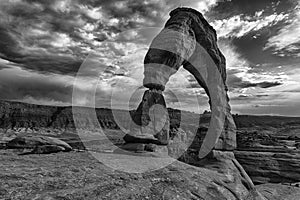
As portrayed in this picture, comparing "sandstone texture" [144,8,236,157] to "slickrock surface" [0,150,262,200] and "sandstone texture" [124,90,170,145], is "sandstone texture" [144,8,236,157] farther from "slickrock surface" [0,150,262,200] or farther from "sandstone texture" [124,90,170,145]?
"slickrock surface" [0,150,262,200]

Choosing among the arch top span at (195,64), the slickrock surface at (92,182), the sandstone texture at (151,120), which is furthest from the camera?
the arch top span at (195,64)

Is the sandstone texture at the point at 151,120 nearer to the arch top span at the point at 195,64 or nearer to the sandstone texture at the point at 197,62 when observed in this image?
the arch top span at the point at 195,64

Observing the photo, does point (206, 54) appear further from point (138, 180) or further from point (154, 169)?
point (138, 180)

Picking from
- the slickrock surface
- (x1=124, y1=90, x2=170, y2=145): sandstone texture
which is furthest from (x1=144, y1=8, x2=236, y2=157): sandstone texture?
the slickrock surface

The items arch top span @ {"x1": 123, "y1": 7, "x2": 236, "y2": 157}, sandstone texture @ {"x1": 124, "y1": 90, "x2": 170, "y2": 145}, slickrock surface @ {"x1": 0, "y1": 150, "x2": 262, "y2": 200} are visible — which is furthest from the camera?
arch top span @ {"x1": 123, "y1": 7, "x2": 236, "y2": 157}

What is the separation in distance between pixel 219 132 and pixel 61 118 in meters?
103

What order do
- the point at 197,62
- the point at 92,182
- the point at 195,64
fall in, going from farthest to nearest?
the point at 197,62 < the point at 195,64 < the point at 92,182

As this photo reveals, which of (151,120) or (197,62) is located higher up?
(197,62)

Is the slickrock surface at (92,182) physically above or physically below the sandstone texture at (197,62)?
below

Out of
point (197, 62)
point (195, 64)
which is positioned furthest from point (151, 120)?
point (197, 62)

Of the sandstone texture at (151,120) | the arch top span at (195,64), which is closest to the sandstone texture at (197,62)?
the arch top span at (195,64)

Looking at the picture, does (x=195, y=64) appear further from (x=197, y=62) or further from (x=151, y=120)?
(x=151, y=120)

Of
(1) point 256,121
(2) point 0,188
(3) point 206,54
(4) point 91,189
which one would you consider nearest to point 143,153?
(4) point 91,189

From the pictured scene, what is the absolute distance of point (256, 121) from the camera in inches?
5236
